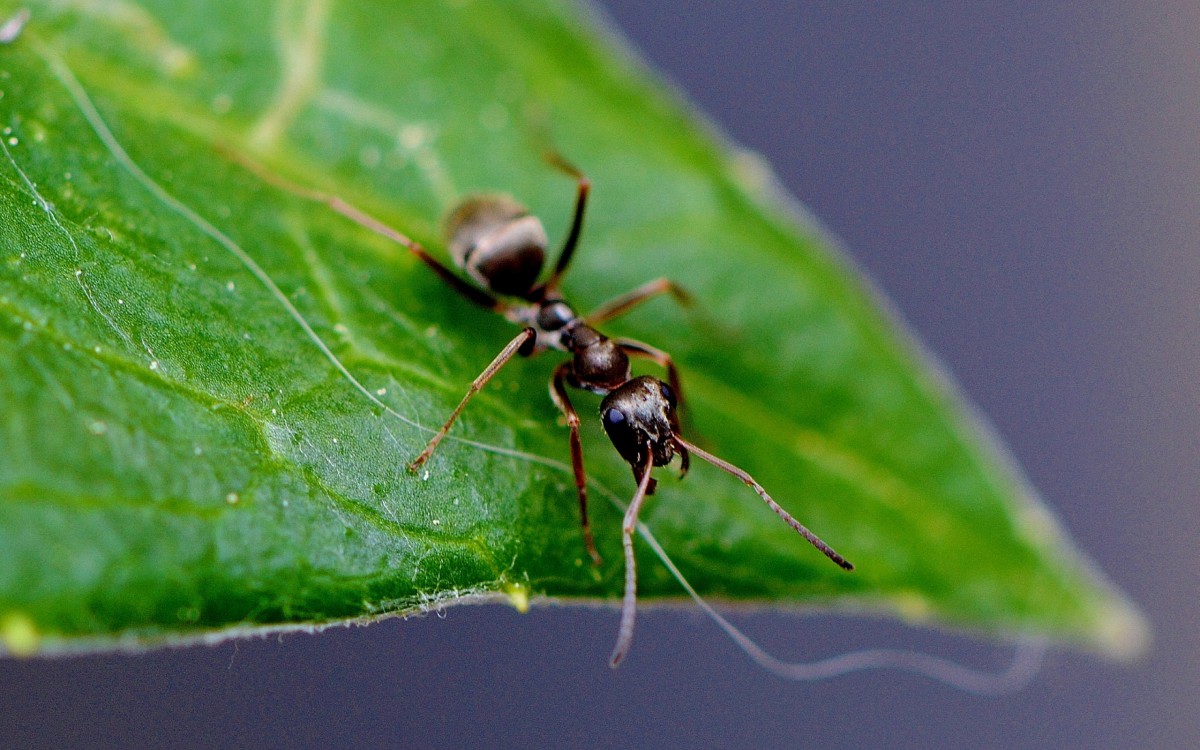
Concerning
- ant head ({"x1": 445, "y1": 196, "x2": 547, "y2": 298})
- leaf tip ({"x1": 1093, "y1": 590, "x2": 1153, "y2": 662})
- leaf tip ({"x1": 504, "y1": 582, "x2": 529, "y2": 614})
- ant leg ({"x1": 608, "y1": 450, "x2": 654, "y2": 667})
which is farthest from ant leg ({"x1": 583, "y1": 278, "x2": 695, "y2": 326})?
leaf tip ({"x1": 1093, "y1": 590, "x2": 1153, "y2": 662})

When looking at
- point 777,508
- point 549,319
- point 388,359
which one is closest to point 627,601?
point 777,508

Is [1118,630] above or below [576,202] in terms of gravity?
below

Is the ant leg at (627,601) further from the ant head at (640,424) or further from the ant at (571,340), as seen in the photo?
the ant head at (640,424)

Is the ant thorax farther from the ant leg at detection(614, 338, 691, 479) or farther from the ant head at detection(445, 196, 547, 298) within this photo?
the ant leg at detection(614, 338, 691, 479)

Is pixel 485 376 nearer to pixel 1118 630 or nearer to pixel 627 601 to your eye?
pixel 627 601

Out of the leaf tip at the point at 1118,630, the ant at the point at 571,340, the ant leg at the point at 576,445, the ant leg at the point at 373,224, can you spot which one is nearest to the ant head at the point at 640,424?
the ant at the point at 571,340

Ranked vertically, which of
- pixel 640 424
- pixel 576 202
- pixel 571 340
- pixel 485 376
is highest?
pixel 576 202

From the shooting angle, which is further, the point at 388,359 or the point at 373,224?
the point at 373,224
